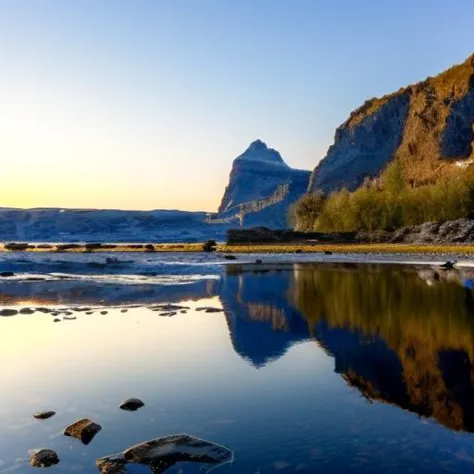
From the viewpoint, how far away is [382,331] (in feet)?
66.6

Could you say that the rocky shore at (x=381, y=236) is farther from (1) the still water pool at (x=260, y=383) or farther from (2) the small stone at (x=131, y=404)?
(2) the small stone at (x=131, y=404)

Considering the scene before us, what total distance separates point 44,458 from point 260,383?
594 cm

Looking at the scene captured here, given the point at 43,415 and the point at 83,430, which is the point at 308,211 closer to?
the point at 43,415

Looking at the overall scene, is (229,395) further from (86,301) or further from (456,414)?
(86,301)

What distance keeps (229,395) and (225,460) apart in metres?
3.70

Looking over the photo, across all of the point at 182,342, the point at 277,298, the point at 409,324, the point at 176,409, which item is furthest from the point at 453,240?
the point at 176,409

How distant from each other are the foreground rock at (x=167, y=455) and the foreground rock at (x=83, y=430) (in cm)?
113

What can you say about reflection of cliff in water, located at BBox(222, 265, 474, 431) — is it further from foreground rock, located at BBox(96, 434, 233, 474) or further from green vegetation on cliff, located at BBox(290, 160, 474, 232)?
green vegetation on cliff, located at BBox(290, 160, 474, 232)

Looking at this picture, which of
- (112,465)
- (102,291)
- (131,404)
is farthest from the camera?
(102,291)

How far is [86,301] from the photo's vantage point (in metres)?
32.3

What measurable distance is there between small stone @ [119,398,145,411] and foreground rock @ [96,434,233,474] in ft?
6.96

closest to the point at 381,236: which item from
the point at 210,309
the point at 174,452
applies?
the point at 210,309

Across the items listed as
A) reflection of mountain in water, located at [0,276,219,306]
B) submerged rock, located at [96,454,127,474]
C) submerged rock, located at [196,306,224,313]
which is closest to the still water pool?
submerged rock, located at [96,454,127,474]

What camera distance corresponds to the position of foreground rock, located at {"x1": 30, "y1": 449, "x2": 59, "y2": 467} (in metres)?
9.03
